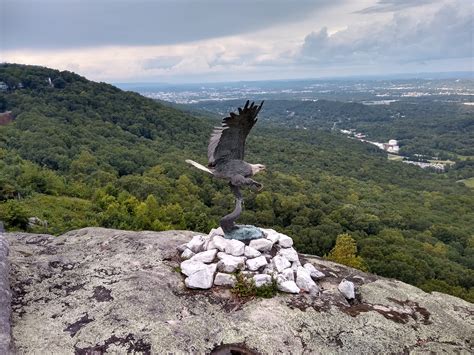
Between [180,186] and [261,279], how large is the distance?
4091 centimetres

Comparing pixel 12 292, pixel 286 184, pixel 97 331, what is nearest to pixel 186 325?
pixel 97 331

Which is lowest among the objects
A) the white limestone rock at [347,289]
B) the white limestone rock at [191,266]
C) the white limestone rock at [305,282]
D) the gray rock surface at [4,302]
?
the white limestone rock at [347,289]

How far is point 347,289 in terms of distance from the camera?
10.6m

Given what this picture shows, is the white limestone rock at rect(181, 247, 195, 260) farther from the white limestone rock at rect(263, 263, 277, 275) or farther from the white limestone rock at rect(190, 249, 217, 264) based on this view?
the white limestone rock at rect(263, 263, 277, 275)

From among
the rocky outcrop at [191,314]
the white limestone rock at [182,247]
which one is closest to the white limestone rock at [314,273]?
the rocky outcrop at [191,314]

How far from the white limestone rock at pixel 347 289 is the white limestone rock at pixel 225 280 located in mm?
2864

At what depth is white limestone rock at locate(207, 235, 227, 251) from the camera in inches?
455

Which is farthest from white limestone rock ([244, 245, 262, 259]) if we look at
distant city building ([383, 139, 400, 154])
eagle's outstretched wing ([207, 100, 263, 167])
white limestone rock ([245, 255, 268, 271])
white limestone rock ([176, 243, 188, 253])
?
distant city building ([383, 139, 400, 154])

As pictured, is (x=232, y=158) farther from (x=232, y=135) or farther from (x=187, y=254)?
(x=187, y=254)

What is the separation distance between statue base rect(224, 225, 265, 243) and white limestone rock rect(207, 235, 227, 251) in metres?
0.38

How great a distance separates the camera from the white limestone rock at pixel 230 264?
10820 mm

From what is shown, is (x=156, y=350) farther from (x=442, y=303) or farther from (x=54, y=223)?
(x=54, y=223)

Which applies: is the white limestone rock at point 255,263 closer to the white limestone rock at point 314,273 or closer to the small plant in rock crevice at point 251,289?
the small plant in rock crevice at point 251,289

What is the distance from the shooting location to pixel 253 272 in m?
10.8
